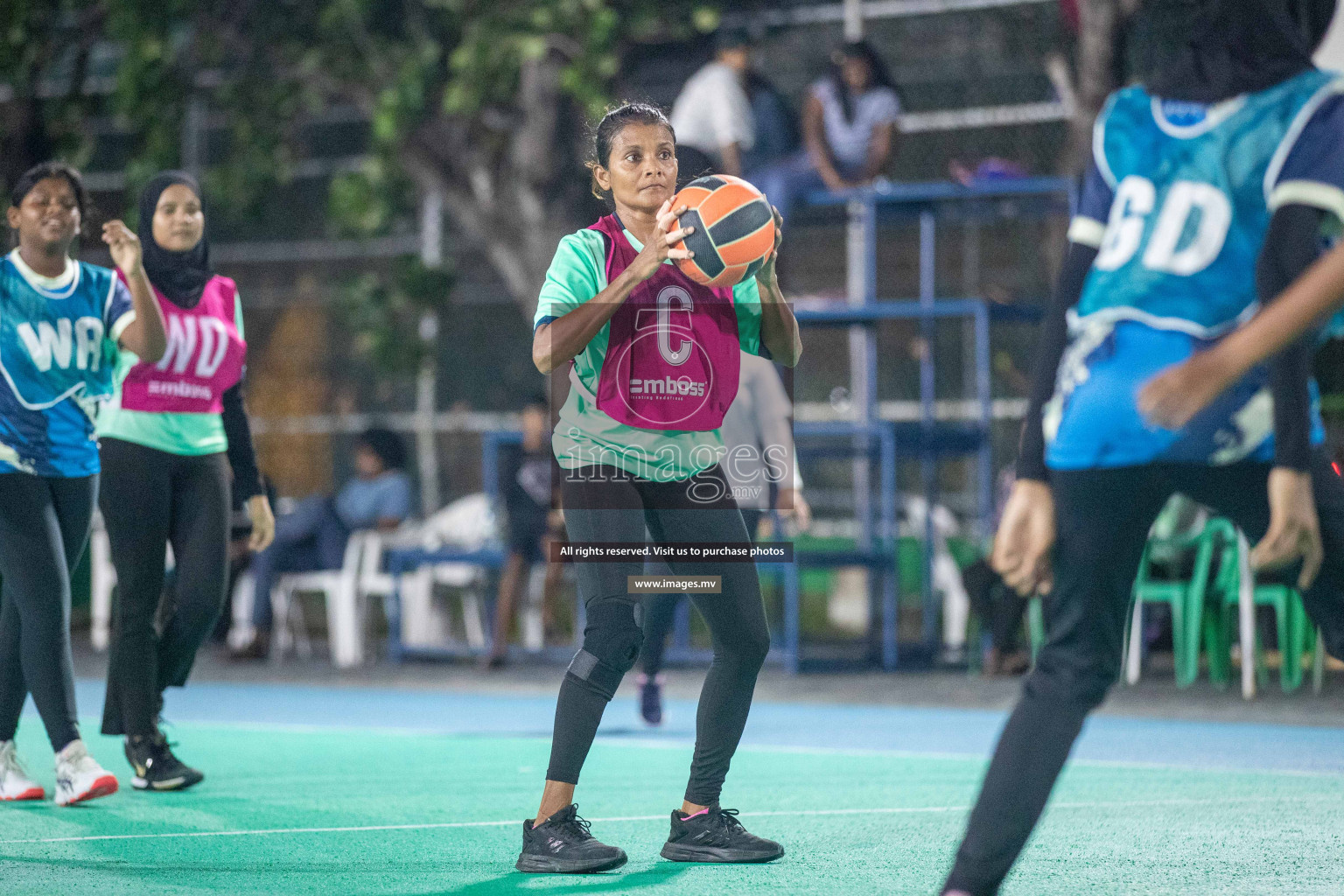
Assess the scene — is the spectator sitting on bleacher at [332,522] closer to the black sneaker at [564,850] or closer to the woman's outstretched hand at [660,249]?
the black sneaker at [564,850]

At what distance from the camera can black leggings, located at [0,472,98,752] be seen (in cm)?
552

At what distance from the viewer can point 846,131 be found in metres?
11.7

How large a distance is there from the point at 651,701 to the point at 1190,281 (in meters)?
5.14

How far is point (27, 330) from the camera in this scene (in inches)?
222

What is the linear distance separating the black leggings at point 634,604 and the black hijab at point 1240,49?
5.71 ft

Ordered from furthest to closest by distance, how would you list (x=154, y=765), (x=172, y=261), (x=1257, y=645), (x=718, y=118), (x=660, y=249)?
1. (x=718, y=118)
2. (x=1257, y=645)
3. (x=172, y=261)
4. (x=154, y=765)
5. (x=660, y=249)

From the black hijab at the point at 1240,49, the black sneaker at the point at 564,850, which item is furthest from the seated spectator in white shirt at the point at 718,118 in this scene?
the black hijab at the point at 1240,49

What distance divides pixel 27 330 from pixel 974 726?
5.21 m

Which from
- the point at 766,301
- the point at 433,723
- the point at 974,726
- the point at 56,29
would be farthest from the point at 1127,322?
the point at 56,29

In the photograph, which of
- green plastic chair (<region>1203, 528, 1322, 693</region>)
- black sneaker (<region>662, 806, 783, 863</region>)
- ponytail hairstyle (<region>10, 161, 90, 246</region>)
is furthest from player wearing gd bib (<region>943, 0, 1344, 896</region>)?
green plastic chair (<region>1203, 528, 1322, 693</region>)

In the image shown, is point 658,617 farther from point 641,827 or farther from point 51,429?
point 51,429

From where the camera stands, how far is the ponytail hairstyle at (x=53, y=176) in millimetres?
5828

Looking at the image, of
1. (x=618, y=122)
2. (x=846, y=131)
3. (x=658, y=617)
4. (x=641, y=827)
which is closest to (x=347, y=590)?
(x=846, y=131)

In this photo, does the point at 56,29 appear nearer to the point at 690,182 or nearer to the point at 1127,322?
the point at 690,182
